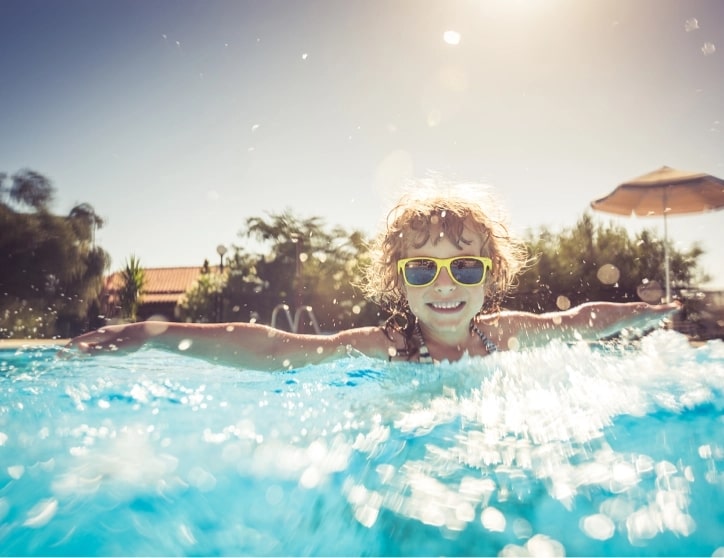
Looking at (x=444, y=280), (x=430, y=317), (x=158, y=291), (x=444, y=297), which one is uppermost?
(x=444, y=280)

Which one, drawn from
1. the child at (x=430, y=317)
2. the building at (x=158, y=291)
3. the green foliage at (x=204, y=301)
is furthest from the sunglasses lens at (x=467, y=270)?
the building at (x=158, y=291)

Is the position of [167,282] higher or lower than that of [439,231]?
lower

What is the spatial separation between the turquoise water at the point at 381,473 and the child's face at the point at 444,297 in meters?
0.74

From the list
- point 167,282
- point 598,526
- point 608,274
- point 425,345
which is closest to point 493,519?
point 598,526

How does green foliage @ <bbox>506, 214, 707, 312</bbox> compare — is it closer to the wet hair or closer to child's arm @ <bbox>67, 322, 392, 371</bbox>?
the wet hair

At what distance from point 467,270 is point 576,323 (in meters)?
1.17

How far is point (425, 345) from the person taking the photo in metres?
3.17

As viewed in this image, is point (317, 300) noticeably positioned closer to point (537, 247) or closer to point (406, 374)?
point (537, 247)

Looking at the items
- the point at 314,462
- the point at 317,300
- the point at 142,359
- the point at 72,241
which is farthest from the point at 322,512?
the point at 72,241

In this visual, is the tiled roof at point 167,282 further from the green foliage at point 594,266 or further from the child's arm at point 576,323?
the child's arm at point 576,323

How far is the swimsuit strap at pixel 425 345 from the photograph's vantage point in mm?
3123

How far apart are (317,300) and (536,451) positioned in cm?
1530

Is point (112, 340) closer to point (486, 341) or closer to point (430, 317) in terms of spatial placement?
point (430, 317)

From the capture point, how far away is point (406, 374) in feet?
9.10
